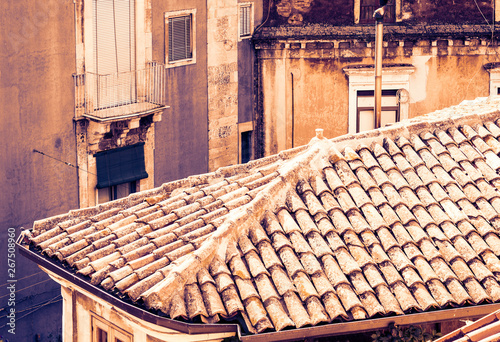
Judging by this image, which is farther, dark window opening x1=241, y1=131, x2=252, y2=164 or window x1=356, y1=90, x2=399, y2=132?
dark window opening x1=241, y1=131, x2=252, y2=164

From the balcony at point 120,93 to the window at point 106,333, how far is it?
9.58 metres

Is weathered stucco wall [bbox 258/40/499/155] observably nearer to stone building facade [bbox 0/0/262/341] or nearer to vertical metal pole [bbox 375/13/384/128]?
stone building facade [bbox 0/0/262/341]

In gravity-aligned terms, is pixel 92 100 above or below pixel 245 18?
below

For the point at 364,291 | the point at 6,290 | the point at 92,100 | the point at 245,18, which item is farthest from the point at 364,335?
the point at 245,18

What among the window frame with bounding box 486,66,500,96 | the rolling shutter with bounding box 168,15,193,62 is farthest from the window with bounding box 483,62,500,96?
the rolling shutter with bounding box 168,15,193,62

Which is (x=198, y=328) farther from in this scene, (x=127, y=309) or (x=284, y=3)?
(x=284, y=3)

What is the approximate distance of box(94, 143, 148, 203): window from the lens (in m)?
19.3

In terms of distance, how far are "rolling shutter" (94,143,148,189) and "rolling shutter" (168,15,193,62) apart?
2.48 m

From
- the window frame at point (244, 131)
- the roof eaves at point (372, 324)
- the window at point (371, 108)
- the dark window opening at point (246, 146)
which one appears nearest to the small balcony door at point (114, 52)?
the window frame at point (244, 131)

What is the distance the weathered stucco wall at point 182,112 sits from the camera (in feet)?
68.7

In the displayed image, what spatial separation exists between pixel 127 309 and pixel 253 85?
54.5 feet

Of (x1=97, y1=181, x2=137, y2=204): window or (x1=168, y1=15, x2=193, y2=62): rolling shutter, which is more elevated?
(x1=168, y1=15, x2=193, y2=62): rolling shutter

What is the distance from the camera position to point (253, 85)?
2428 cm

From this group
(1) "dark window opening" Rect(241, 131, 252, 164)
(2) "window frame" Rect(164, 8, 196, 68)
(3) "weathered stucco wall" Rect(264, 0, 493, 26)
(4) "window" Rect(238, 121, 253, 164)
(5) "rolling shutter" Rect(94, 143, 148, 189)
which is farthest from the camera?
(1) "dark window opening" Rect(241, 131, 252, 164)
